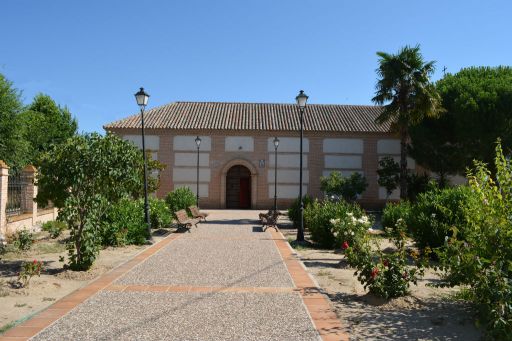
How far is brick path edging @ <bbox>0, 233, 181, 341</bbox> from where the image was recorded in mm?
4352

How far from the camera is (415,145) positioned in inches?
1022

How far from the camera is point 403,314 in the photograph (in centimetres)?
530

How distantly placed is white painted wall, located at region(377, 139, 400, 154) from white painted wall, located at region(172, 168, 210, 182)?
1211 centimetres

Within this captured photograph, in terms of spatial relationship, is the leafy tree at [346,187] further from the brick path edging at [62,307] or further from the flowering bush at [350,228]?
the brick path edging at [62,307]

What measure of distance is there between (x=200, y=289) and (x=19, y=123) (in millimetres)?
20055

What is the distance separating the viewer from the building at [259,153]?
95.6 feet

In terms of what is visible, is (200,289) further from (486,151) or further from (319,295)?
(486,151)

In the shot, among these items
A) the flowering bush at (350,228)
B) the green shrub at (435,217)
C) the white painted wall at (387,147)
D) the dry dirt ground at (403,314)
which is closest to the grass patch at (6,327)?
the dry dirt ground at (403,314)

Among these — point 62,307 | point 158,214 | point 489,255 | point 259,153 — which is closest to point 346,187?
point 259,153

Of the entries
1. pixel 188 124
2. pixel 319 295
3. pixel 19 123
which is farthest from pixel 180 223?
pixel 188 124

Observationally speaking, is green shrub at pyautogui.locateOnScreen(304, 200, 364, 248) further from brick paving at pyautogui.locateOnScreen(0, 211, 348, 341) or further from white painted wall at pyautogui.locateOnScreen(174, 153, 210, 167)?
white painted wall at pyautogui.locateOnScreen(174, 153, 210, 167)

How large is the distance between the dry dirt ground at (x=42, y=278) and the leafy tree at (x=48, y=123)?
25.0m

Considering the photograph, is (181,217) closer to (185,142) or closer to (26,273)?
(26,273)

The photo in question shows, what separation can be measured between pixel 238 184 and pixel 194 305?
81.6 feet
